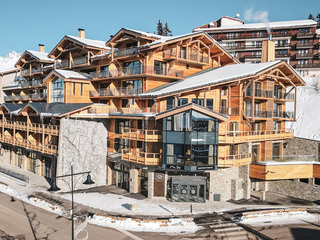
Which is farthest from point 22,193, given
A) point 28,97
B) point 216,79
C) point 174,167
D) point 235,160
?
point 28,97

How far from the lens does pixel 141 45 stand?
128 feet

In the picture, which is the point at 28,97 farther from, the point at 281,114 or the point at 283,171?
the point at 283,171

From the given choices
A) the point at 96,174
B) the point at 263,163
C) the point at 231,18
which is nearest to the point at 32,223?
the point at 96,174


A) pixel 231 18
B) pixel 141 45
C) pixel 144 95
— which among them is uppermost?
pixel 231 18

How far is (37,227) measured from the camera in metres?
24.7

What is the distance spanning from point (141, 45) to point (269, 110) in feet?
61.7

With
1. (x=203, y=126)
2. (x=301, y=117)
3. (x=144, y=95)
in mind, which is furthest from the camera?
(x=301, y=117)

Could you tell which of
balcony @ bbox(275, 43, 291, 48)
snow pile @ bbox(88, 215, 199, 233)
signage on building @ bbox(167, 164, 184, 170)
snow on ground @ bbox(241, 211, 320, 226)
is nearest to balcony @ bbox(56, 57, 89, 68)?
signage on building @ bbox(167, 164, 184, 170)

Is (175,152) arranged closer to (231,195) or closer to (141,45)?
(231,195)

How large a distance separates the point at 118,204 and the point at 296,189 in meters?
20.9

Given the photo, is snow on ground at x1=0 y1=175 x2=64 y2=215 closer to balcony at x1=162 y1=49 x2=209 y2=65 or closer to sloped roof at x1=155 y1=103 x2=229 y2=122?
sloped roof at x1=155 y1=103 x2=229 y2=122

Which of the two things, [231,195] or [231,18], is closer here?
[231,195]

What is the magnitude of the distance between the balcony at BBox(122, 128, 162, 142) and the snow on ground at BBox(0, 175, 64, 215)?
33.8 feet

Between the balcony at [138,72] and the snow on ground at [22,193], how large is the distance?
1742cm
